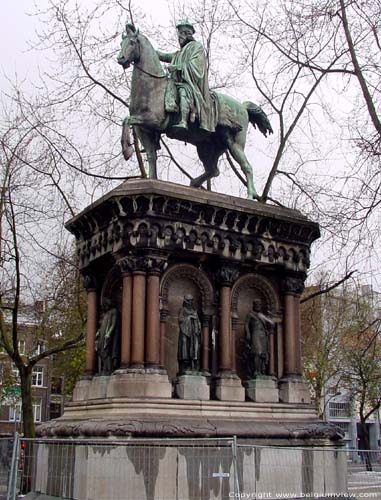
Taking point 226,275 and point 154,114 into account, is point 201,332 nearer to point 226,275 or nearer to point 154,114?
point 226,275

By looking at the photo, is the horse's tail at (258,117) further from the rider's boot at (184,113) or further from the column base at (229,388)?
the column base at (229,388)

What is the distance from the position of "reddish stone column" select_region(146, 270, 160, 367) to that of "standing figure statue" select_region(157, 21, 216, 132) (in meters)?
3.02

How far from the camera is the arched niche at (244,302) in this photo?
1341 cm

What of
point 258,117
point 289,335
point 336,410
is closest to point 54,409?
point 336,410

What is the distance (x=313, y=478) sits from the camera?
12539 millimetres

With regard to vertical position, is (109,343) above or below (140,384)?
above

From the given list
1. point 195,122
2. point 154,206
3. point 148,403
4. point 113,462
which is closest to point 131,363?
point 148,403

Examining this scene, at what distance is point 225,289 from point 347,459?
3.91 m

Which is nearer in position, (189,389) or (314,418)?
(189,389)

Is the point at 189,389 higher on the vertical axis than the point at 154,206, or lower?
lower

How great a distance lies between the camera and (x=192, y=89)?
13.6 metres

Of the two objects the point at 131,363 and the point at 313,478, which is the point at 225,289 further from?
the point at 313,478

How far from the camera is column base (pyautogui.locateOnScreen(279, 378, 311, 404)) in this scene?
43.9 feet

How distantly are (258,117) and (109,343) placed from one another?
19.5 ft
